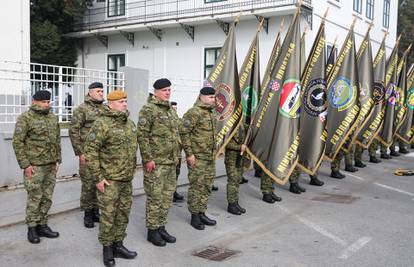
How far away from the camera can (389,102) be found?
40.8 ft

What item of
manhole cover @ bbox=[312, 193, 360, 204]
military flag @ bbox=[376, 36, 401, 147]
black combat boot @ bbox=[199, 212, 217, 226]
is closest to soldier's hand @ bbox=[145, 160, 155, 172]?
black combat boot @ bbox=[199, 212, 217, 226]

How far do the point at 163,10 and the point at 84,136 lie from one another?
13.6 meters

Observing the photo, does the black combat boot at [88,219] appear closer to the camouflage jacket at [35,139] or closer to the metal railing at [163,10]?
the camouflage jacket at [35,139]

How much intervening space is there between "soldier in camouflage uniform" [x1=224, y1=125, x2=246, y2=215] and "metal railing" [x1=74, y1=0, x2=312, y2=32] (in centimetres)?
881

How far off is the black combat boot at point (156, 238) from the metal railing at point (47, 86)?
4.25 meters

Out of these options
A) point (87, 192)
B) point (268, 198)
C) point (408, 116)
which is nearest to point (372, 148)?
point (408, 116)

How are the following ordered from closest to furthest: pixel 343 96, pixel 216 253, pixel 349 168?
1. pixel 216 253
2. pixel 343 96
3. pixel 349 168

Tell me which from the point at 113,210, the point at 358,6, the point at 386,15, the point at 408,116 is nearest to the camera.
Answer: the point at 113,210

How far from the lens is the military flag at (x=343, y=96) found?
972 centimetres

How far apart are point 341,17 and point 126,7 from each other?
9531 mm

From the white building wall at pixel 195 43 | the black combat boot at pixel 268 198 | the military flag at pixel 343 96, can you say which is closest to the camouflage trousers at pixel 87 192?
the black combat boot at pixel 268 198

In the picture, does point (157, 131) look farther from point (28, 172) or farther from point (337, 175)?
point (337, 175)

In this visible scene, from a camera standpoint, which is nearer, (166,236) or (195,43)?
(166,236)

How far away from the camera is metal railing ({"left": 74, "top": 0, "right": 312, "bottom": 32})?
51.1ft
